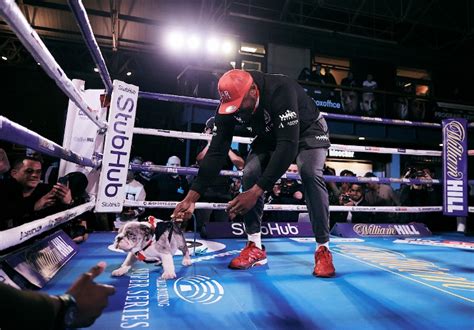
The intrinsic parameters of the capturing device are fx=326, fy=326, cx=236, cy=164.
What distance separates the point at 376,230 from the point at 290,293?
2307 mm

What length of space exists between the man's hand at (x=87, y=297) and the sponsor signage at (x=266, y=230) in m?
2.18

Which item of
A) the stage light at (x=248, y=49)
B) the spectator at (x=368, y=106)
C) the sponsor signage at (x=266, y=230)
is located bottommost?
the sponsor signage at (x=266, y=230)

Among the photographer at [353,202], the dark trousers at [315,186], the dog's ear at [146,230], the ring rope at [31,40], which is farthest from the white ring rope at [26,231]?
the photographer at [353,202]

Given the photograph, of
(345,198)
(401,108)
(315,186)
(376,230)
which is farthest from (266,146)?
(401,108)

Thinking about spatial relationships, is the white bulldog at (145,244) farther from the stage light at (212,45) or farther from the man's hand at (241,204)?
the stage light at (212,45)

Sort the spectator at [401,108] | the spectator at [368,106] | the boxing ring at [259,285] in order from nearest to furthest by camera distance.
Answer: the boxing ring at [259,285] → the spectator at [368,106] → the spectator at [401,108]

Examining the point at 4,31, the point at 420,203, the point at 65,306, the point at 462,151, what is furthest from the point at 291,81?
the point at 4,31

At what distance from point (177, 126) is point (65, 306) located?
9.63 metres

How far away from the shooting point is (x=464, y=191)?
3445mm

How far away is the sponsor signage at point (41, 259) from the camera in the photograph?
1.34 m

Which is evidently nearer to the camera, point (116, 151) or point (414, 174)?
point (116, 151)

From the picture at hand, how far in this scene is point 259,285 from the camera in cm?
154

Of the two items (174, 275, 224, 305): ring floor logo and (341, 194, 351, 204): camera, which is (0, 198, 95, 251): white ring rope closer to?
(174, 275, 224, 305): ring floor logo

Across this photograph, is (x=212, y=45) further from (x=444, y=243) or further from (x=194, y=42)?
(x=444, y=243)
